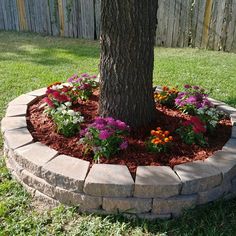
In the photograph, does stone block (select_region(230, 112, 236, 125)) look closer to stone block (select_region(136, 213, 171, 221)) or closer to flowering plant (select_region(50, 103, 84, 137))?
stone block (select_region(136, 213, 171, 221))

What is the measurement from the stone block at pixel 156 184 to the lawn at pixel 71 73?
0.75 ft

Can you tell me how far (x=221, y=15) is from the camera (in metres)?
7.20

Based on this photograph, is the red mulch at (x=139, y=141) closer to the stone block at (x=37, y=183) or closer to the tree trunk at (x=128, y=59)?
the tree trunk at (x=128, y=59)

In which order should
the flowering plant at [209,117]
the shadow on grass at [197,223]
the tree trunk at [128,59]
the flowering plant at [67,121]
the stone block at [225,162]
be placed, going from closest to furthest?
the shadow on grass at [197,223] < the stone block at [225,162] < the tree trunk at [128,59] < the flowering plant at [67,121] < the flowering plant at [209,117]

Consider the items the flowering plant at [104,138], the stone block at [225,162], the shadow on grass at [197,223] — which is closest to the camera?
the shadow on grass at [197,223]

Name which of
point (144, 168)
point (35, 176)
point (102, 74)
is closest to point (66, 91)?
point (102, 74)

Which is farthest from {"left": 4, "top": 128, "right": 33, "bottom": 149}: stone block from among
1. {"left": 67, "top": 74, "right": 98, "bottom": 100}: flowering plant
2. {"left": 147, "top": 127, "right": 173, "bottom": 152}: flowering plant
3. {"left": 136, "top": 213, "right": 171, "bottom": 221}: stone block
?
{"left": 136, "top": 213, "right": 171, "bottom": 221}: stone block

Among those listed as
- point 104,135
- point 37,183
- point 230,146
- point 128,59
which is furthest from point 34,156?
point 230,146

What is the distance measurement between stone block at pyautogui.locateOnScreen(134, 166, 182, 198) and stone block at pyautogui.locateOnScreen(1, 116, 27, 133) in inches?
53.4

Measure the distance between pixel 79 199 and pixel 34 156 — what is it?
0.53m

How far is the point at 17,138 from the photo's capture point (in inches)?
120

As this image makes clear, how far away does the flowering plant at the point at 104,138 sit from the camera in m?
2.77

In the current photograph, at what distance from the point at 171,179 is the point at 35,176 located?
1.11m

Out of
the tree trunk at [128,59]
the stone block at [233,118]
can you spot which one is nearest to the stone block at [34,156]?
the tree trunk at [128,59]
